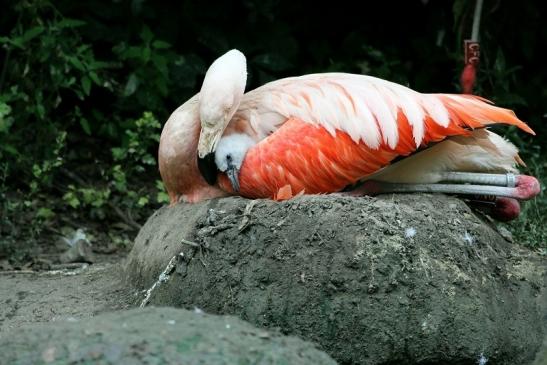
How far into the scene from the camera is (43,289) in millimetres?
5496

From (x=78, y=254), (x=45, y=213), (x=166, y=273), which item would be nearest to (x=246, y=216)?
(x=166, y=273)

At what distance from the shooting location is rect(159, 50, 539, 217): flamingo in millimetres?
5125

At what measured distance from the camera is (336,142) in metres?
5.17

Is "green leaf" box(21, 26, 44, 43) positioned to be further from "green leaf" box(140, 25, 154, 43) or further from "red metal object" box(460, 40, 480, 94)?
"red metal object" box(460, 40, 480, 94)

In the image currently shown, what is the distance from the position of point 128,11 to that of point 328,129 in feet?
10.6

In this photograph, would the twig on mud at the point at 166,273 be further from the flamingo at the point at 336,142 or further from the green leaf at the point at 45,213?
the green leaf at the point at 45,213

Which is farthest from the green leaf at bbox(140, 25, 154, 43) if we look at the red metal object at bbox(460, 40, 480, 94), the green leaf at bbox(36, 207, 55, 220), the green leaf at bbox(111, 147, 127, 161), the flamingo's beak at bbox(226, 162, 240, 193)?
the flamingo's beak at bbox(226, 162, 240, 193)

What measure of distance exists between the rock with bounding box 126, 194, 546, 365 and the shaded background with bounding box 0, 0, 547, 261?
2.23 meters

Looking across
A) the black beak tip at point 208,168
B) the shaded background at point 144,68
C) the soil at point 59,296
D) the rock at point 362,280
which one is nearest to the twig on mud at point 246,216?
the rock at point 362,280

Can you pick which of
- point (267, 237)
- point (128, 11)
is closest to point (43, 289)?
point (267, 237)

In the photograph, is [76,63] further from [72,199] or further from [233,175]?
[233,175]

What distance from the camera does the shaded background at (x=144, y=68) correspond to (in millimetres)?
7363

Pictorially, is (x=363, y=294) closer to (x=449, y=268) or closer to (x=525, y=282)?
(x=449, y=268)

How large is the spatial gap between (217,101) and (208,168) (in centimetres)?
33
